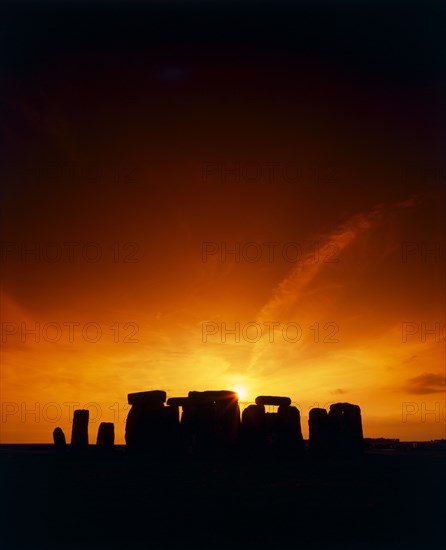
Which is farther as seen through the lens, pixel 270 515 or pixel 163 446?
pixel 163 446

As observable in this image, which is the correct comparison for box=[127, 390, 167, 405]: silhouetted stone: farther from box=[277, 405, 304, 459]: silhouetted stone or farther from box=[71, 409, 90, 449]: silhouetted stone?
box=[277, 405, 304, 459]: silhouetted stone

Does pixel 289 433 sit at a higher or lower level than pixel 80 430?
lower

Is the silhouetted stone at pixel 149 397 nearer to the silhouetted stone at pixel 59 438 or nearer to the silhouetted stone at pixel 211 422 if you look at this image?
the silhouetted stone at pixel 211 422

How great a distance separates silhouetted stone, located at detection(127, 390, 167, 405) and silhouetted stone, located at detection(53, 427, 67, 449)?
4.48 metres

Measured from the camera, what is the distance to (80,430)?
24.8 meters

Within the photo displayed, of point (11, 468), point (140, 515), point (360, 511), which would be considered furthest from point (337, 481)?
point (11, 468)

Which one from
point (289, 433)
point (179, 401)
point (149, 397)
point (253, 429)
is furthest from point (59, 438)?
point (289, 433)

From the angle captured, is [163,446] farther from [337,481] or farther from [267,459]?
[337,481]

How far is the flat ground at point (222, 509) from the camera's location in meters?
9.28

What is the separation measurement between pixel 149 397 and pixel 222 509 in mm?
11238

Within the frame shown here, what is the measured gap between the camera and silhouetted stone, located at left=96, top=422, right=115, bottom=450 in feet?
80.9

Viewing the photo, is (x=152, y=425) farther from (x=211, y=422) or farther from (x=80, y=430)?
A: (x=80, y=430)

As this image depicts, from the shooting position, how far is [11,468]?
67.8 feet

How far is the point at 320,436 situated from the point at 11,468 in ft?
32.1
